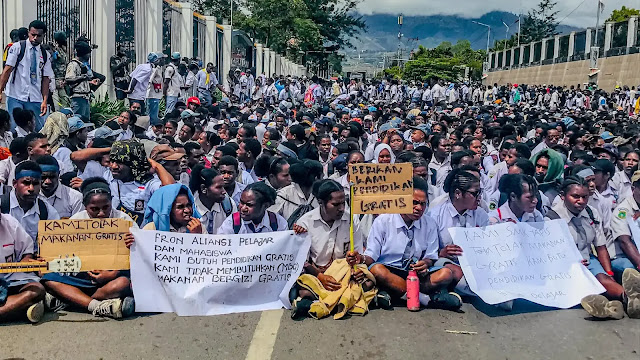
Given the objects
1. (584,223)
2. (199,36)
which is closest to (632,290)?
(584,223)

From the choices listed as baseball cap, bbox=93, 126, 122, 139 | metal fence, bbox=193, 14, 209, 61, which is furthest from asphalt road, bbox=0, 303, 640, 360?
metal fence, bbox=193, 14, 209, 61

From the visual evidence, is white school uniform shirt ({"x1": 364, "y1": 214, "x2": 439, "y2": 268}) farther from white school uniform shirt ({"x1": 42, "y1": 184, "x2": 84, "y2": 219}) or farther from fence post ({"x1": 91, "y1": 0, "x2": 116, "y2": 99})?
fence post ({"x1": 91, "y1": 0, "x2": 116, "y2": 99})

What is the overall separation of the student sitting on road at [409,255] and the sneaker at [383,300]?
0.04ft

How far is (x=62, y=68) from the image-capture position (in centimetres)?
1191

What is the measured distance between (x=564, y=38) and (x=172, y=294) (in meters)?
53.5

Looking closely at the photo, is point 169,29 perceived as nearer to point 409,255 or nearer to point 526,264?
point 409,255

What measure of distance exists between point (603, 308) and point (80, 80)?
9.19m

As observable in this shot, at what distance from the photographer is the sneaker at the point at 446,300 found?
5.55m

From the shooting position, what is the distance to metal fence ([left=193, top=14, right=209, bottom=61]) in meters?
25.8

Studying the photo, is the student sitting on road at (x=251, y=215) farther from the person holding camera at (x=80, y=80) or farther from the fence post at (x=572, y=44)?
the fence post at (x=572, y=44)

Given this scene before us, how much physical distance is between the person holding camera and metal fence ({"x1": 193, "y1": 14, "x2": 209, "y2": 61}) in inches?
550

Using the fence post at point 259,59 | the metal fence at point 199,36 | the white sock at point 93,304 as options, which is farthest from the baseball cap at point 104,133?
the fence post at point 259,59

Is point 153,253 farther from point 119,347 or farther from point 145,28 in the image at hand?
point 145,28

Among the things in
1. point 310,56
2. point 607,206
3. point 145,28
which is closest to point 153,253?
point 607,206
